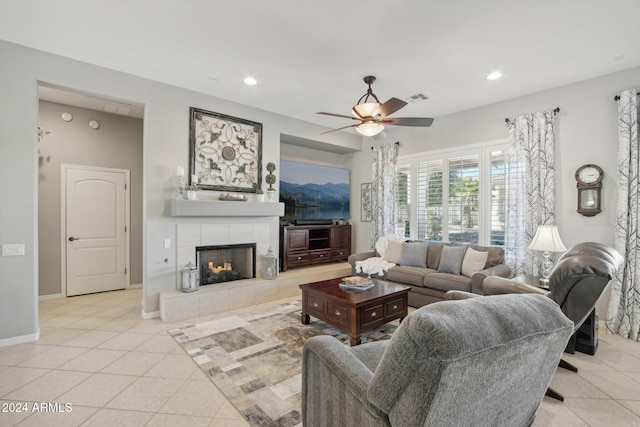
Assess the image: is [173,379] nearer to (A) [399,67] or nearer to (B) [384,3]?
(B) [384,3]

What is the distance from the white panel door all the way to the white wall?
1.82 m

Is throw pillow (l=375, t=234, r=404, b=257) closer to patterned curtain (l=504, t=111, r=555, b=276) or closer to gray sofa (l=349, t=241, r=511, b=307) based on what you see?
gray sofa (l=349, t=241, r=511, b=307)

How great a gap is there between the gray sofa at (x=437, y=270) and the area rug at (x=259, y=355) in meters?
0.79

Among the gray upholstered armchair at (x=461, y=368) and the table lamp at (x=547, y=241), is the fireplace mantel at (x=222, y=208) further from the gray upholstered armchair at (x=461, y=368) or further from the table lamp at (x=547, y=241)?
the table lamp at (x=547, y=241)

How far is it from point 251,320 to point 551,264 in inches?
158

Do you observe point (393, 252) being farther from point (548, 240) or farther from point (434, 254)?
point (548, 240)

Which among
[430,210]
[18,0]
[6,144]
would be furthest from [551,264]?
[6,144]

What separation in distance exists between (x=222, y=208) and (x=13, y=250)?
225 cm

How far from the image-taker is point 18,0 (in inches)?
98.0

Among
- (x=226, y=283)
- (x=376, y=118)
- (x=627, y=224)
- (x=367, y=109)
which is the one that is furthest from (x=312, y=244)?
(x=627, y=224)

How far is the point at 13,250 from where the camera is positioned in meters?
3.17

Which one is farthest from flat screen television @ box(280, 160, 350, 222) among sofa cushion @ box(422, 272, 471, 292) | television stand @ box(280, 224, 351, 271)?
sofa cushion @ box(422, 272, 471, 292)

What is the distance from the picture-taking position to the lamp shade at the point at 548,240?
354 cm

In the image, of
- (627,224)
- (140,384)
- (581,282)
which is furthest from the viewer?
(627,224)
